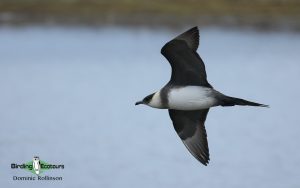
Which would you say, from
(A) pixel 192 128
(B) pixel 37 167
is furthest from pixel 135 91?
(A) pixel 192 128

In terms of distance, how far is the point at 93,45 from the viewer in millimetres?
18719

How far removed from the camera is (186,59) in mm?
7602

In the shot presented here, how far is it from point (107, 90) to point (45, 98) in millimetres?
1154

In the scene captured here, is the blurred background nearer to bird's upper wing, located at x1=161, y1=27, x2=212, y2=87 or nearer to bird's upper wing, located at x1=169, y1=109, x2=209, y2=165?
bird's upper wing, located at x1=169, y1=109, x2=209, y2=165

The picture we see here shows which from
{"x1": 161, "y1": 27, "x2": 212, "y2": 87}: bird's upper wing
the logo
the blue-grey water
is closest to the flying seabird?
{"x1": 161, "y1": 27, "x2": 212, "y2": 87}: bird's upper wing

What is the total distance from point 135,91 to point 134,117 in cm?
166

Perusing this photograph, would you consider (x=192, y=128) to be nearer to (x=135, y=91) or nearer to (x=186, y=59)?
(x=186, y=59)

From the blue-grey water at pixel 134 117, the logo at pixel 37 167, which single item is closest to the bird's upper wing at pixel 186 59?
the blue-grey water at pixel 134 117

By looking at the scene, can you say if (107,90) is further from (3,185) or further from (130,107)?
(3,185)

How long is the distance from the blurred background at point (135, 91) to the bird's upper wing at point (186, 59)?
148 cm

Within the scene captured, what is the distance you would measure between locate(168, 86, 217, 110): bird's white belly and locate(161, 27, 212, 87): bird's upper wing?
0.46 feet

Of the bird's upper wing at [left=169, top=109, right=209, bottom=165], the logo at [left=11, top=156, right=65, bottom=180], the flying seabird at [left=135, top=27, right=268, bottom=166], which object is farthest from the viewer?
the logo at [left=11, top=156, right=65, bottom=180]

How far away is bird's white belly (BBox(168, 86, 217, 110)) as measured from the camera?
293 inches

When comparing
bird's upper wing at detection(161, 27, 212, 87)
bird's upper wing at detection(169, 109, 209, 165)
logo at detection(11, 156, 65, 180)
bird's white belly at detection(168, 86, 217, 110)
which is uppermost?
bird's upper wing at detection(161, 27, 212, 87)
